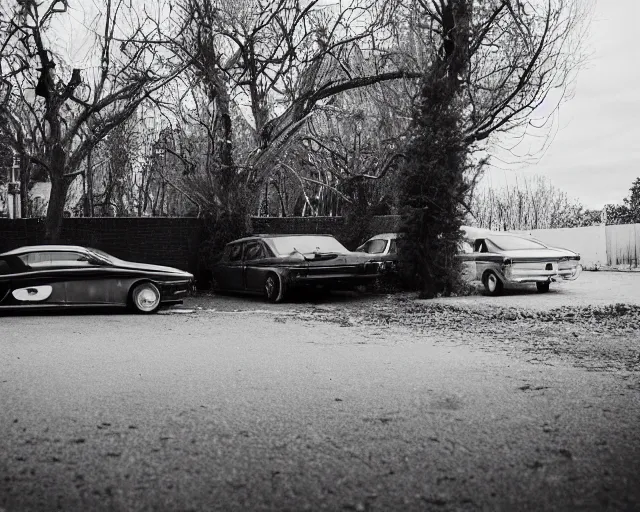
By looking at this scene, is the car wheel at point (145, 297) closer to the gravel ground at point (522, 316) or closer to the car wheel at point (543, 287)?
the gravel ground at point (522, 316)

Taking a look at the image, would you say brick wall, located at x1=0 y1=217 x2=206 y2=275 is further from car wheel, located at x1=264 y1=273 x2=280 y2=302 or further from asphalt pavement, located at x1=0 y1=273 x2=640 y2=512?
asphalt pavement, located at x1=0 y1=273 x2=640 y2=512

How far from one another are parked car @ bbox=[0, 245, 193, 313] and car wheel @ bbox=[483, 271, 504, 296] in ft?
22.8

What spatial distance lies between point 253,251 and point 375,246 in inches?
133

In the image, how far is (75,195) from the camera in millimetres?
40438

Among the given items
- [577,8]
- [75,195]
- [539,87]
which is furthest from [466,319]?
[75,195]

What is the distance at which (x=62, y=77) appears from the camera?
17844 millimetres

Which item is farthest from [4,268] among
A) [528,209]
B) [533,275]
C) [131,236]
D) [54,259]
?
[528,209]

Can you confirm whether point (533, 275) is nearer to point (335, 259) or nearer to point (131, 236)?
point (335, 259)

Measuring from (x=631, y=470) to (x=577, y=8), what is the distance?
49.8 feet

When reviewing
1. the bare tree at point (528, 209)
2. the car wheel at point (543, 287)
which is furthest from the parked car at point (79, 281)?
the bare tree at point (528, 209)

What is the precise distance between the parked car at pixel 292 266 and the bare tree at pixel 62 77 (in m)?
4.43

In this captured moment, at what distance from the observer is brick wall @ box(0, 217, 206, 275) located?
17984 mm

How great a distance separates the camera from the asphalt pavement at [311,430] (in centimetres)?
356

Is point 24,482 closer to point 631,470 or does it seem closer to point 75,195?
point 631,470
